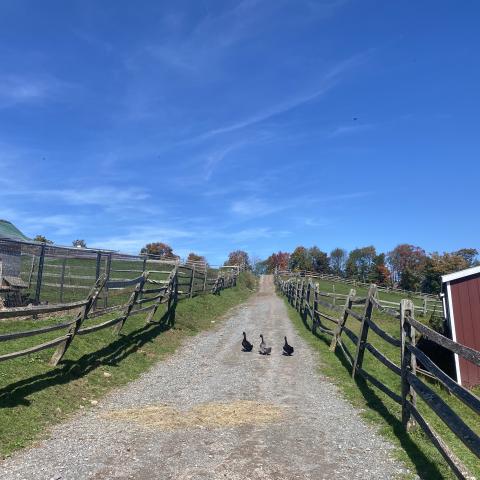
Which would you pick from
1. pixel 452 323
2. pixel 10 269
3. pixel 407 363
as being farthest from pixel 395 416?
pixel 10 269

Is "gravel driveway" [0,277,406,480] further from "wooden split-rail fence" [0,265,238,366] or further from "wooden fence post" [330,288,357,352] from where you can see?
"wooden fence post" [330,288,357,352]

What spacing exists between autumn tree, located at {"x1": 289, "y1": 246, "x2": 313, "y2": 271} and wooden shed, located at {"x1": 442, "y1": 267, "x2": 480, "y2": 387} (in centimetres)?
9867

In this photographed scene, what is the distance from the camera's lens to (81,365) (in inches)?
372

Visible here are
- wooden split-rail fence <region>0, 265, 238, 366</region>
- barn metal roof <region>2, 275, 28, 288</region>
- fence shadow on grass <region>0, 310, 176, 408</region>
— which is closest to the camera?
fence shadow on grass <region>0, 310, 176, 408</region>

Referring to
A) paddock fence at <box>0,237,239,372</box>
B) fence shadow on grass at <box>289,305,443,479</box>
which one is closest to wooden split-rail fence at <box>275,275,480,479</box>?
fence shadow on grass at <box>289,305,443,479</box>

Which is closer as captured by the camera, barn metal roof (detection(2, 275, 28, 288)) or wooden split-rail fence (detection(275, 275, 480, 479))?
wooden split-rail fence (detection(275, 275, 480, 479))

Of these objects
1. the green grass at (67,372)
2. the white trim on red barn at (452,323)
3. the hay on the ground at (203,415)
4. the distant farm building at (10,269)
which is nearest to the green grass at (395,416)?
the hay on the ground at (203,415)

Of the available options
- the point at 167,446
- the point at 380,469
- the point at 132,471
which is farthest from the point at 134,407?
the point at 380,469

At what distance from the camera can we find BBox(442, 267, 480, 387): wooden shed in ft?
56.2

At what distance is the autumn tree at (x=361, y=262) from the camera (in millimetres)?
127537

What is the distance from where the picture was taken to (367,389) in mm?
9164

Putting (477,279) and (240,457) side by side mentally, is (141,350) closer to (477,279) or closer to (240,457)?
(240,457)

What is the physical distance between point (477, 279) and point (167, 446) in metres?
15.7

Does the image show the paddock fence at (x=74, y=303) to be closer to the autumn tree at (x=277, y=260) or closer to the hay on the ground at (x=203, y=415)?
the hay on the ground at (x=203, y=415)
